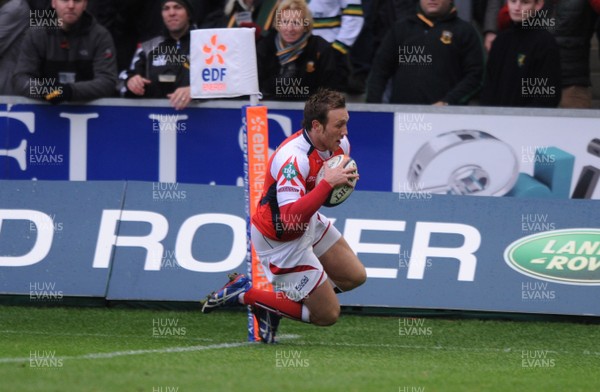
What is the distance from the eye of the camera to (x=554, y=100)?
11.3m

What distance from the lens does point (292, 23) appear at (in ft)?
37.4

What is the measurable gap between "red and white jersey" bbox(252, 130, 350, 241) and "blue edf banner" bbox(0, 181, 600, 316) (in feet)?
6.64

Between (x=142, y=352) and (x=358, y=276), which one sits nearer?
(x=142, y=352)

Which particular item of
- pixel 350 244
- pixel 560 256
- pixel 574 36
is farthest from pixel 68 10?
pixel 560 256

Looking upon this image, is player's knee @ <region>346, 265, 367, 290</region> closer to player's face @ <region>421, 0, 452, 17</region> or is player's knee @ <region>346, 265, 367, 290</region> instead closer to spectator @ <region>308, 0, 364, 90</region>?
spectator @ <region>308, 0, 364, 90</region>

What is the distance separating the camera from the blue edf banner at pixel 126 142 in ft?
38.1

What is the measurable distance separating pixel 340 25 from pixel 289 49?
2.68 ft

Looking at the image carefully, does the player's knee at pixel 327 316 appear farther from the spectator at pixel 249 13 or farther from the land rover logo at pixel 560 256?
the spectator at pixel 249 13

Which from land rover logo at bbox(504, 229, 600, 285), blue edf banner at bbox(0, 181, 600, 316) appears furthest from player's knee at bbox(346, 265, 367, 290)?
land rover logo at bbox(504, 229, 600, 285)


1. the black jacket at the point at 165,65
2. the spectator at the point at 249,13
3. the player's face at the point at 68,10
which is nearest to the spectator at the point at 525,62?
the spectator at the point at 249,13

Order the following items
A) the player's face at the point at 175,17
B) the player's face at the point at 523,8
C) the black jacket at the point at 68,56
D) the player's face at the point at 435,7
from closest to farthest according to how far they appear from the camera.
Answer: the player's face at the point at 523,8 → the player's face at the point at 435,7 → the player's face at the point at 175,17 → the black jacket at the point at 68,56

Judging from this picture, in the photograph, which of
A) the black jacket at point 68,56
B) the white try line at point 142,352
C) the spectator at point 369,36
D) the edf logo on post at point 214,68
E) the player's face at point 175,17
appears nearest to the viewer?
the white try line at point 142,352

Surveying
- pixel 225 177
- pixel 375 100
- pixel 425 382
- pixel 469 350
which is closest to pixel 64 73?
pixel 225 177

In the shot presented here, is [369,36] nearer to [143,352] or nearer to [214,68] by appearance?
[214,68]
